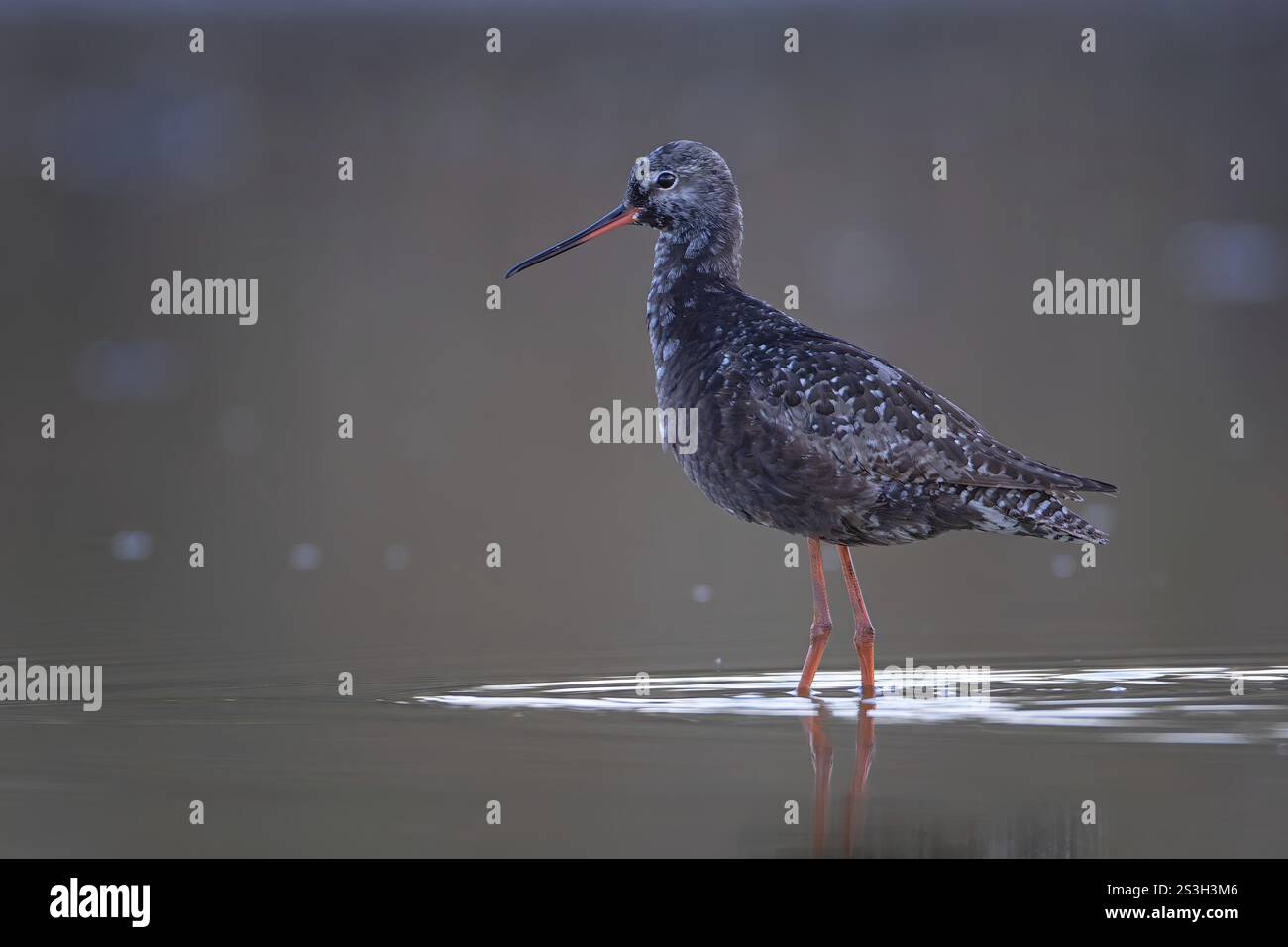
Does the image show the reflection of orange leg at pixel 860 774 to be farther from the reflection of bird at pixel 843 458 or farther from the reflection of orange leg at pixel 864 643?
the reflection of bird at pixel 843 458

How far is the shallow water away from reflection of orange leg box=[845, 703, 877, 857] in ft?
0.05

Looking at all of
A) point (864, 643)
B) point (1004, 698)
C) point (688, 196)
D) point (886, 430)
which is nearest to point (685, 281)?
point (688, 196)

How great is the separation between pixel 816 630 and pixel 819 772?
2.50 meters

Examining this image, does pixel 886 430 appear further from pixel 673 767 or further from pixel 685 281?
pixel 673 767

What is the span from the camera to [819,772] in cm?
734

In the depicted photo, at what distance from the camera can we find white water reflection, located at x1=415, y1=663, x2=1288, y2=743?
320 inches

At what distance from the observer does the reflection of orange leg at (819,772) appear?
6.42m

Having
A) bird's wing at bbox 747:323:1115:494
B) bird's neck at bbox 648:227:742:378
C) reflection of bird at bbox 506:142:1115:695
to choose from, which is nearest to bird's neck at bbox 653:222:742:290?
bird's neck at bbox 648:227:742:378

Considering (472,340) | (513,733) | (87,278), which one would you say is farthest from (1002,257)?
(513,733)

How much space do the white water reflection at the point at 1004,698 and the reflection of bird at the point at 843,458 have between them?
32 centimetres

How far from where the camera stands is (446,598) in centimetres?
1233

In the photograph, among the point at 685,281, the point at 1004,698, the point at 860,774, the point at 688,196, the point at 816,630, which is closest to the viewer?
the point at 860,774

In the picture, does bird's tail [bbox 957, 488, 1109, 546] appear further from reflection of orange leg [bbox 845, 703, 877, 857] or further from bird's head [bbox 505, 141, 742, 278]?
bird's head [bbox 505, 141, 742, 278]

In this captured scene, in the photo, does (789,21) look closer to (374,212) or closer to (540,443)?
(374,212)
